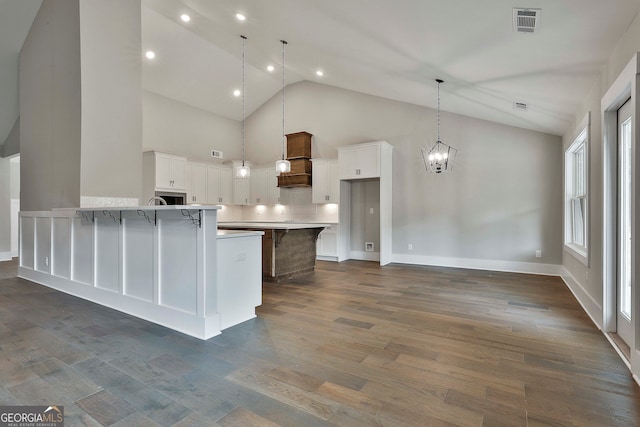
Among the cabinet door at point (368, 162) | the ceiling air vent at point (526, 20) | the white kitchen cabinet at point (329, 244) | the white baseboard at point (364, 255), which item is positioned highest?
the ceiling air vent at point (526, 20)

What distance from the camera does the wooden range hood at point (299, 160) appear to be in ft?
25.4

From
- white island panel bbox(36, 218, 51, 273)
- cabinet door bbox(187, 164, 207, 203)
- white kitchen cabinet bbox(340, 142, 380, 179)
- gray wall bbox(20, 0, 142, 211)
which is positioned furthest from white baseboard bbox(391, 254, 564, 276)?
white island panel bbox(36, 218, 51, 273)

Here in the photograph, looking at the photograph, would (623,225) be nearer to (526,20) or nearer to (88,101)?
(526,20)

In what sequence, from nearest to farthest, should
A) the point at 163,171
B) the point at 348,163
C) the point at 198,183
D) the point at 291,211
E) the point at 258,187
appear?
the point at 348,163
the point at 163,171
the point at 198,183
the point at 291,211
the point at 258,187

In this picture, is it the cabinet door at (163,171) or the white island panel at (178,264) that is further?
the cabinet door at (163,171)

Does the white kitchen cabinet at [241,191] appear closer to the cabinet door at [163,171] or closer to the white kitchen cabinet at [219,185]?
the white kitchen cabinet at [219,185]

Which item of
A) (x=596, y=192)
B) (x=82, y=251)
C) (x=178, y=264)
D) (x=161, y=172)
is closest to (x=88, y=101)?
(x=82, y=251)

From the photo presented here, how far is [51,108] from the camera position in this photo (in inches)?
181

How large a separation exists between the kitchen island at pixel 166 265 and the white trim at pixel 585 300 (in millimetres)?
3397

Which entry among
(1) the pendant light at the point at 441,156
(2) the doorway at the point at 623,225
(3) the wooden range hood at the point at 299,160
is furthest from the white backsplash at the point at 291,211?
(2) the doorway at the point at 623,225

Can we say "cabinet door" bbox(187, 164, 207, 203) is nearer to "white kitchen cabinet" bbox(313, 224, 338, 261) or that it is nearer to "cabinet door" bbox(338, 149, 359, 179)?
"white kitchen cabinet" bbox(313, 224, 338, 261)

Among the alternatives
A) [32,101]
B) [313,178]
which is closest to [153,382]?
[32,101]

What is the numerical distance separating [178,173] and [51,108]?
9.67 ft

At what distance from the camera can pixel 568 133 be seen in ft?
16.0
